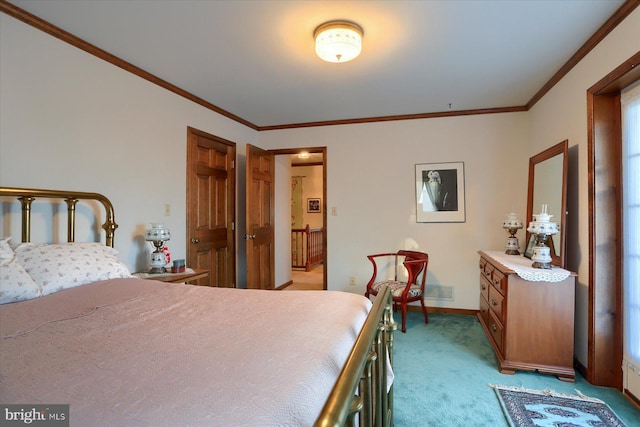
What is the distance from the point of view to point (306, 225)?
7816 millimetres

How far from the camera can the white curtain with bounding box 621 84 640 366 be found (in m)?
1.98

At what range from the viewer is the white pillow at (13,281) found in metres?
1.45

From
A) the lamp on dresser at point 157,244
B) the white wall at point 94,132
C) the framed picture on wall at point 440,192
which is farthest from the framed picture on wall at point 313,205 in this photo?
the lamp on dresser at point 157,244

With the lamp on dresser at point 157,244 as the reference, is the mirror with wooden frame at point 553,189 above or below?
above

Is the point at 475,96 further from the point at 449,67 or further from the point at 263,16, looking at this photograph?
the point at 263,16

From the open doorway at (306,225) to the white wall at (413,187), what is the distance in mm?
1119

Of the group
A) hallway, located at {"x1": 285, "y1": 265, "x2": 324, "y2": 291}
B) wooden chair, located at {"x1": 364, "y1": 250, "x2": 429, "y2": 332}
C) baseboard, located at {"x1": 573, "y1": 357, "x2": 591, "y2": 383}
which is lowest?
hallway, located at {"x1": 285, "y1": 265, "x2": 324, "y2": 291}

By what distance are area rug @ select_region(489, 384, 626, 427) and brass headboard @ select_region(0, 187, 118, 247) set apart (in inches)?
114

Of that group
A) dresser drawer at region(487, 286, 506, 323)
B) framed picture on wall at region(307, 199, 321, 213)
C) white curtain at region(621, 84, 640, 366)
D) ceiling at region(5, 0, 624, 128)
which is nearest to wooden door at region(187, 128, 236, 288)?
ceiling at region(5, 0, 624, 128)

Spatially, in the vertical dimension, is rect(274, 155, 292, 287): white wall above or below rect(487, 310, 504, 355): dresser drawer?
above

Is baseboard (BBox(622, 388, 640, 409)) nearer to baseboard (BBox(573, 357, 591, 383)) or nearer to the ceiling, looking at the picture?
baseboard (BBox(573, 357, 591, 383))

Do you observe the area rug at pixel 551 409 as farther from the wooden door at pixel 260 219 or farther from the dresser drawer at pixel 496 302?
the wooden door at pixel 260 219

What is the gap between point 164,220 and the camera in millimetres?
2961

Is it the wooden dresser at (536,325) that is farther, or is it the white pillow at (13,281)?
the wooden dresser at (536,325)
